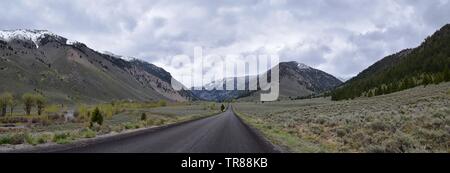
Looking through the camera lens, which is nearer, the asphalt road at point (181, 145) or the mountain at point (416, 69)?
the asphalt road at point (181, 145)

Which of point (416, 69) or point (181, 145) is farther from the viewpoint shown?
point (416, 69)

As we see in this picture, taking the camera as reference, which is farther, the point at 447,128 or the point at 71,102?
the point at 71,102

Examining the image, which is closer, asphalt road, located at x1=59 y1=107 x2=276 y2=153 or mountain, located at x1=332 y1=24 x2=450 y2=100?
asphalt road, located at x1=59 y1=107 x2=276 y2=153

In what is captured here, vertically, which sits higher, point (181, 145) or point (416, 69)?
point (416, 69)

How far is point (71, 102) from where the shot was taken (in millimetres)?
188375

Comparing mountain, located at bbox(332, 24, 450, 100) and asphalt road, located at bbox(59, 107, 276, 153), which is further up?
mountain, located at bbox(332, 24, 450, 100)

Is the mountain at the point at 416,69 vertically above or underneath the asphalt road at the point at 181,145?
above
